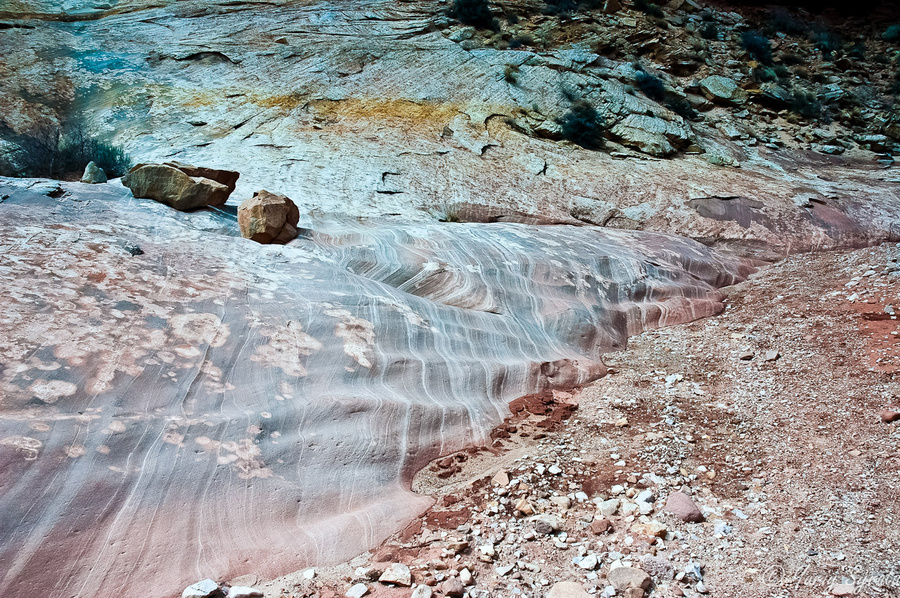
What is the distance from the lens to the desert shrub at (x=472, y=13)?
1381cm

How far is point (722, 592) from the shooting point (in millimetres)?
2326

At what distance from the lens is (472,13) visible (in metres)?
13.8

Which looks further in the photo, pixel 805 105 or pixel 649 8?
pixel 649 8

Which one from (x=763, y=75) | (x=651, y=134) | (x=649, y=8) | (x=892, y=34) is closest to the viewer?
(x=651, y=134)

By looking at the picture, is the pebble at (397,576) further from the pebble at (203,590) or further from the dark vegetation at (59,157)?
the dark vegetation at (59,157)

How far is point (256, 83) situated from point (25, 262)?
8418 mm

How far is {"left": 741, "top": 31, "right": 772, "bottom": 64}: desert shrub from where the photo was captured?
15305 mm

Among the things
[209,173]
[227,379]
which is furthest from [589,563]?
[209,173]

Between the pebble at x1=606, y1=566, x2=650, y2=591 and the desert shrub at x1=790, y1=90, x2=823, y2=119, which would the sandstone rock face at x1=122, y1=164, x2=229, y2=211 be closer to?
the pebble at x1=606, y1=566, x2=650, y2=591

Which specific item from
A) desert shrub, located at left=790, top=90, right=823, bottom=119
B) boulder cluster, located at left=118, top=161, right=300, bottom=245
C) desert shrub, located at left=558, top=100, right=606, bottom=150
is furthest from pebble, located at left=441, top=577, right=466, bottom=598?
desert shrub, located at left=790, top=90, right=823, bottom=119

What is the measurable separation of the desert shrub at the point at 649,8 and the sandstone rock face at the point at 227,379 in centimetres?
1348

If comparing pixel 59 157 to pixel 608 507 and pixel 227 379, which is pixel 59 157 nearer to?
pixel 227 379

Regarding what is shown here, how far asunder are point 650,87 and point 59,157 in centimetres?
1151

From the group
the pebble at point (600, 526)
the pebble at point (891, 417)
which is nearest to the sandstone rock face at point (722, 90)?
the pebble at point (891, 417)
